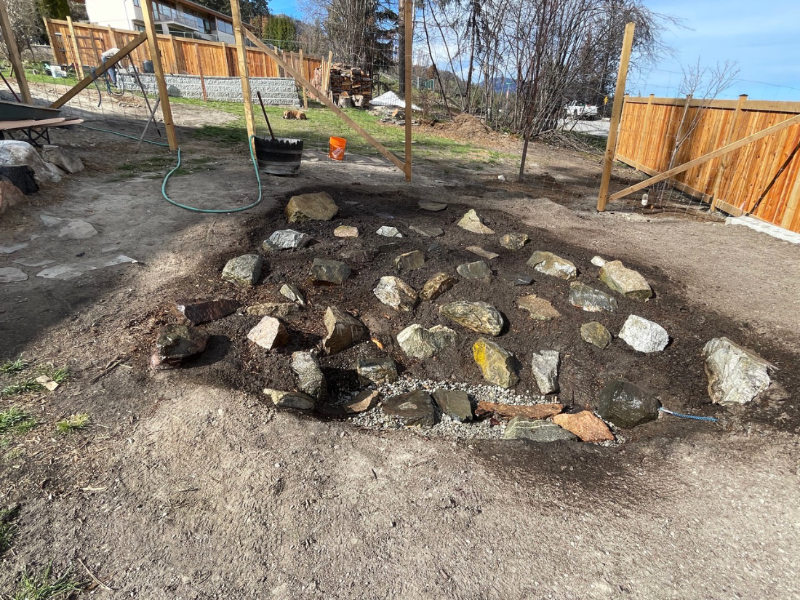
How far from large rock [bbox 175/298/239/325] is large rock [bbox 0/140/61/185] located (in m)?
3.63

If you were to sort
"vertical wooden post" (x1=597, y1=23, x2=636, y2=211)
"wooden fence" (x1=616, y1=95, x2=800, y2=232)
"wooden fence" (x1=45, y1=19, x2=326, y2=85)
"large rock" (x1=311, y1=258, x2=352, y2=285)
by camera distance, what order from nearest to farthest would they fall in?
1. "large rock" (x1=311, y1=258, x2=352, y2=285)
2. "vertical wooden post" (x1=597, y1=23, x2=636, y2=211)
3. "wooden fence" (x1=616, y1=95, x2=800, y2=232)
4. "wooden fence" (x1=45, y1=19, x2=326, y2=85)

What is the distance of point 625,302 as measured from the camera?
3990mm

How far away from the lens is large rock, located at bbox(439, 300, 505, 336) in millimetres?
3646

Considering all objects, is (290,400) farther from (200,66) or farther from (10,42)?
(200,66)

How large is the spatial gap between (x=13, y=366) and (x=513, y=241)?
4.33m

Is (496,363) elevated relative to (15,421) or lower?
lower

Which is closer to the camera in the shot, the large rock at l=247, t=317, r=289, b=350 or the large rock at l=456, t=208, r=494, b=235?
the large rock at l=247, t=317, r=289, b=350

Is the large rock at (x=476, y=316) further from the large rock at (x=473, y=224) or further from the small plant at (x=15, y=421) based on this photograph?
the small plant at (x=15, y=421)

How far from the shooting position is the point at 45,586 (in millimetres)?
1605

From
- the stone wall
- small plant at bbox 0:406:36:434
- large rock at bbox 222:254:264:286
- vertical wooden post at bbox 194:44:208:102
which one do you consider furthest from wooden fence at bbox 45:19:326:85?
small plant at bbox 0:406:36:434

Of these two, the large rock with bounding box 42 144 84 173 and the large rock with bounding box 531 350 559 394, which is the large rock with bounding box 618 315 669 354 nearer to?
the large rock with bounding box 531 350 559 394

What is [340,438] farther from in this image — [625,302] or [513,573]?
[625,302]

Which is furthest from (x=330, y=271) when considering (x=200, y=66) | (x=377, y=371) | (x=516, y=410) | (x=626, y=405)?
(x=200, y=66)

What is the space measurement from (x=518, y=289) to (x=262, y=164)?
4555 millimetres
